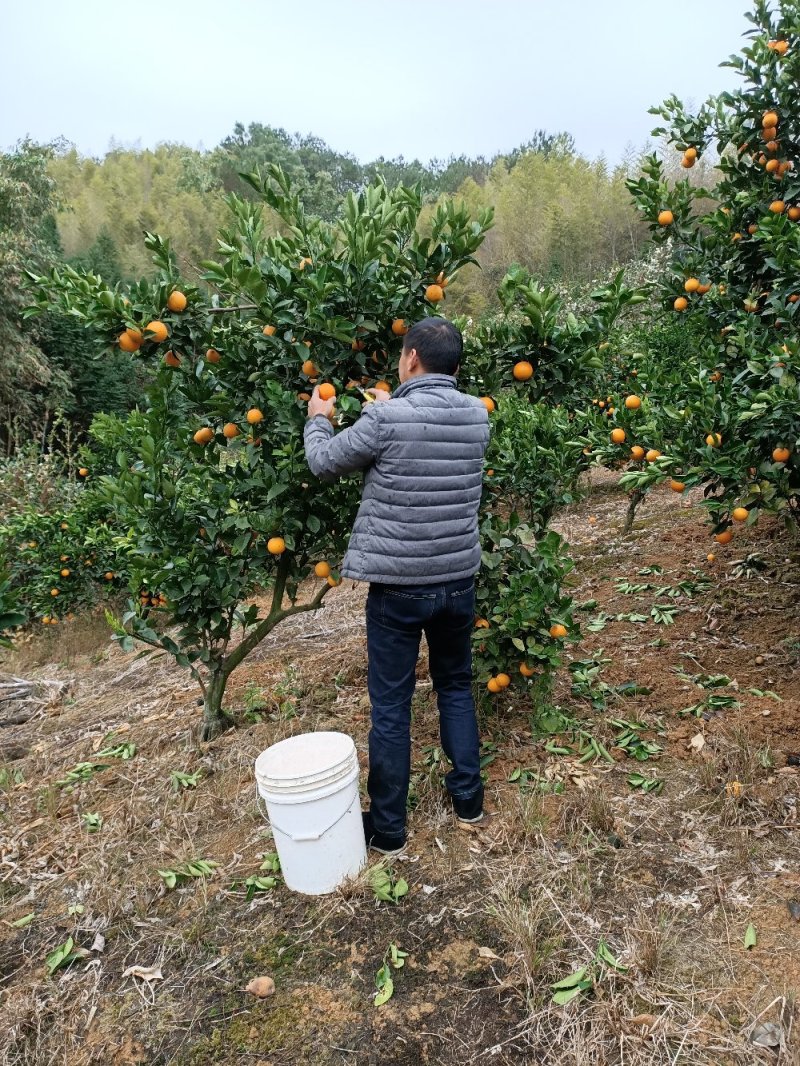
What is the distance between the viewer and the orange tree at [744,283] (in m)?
2.52

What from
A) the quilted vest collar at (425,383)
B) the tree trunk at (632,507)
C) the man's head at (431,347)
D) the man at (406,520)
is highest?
the man's head at (431,347)

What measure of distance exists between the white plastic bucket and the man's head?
1260 mm

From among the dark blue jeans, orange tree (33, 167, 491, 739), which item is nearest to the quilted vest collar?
orange tree (33, 167, 491, 739)

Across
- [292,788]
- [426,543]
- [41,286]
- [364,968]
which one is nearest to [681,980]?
[364,968]

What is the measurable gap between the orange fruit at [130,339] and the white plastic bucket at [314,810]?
1515mm

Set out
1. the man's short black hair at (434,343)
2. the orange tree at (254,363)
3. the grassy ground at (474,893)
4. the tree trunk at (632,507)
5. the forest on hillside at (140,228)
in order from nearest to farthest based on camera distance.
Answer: the grassy ground at (474,893) → the man's short black hair at (434,343) → the orange tree at (254,363) → the tree trunk at (632,507) → the forest on hillside at (140,228)

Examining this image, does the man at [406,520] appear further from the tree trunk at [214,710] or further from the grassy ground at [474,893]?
the tree trunk at [214,710]

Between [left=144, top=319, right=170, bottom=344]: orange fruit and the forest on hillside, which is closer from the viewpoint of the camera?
[left=144, top=319, right=170, bottom=344]: orange fruit

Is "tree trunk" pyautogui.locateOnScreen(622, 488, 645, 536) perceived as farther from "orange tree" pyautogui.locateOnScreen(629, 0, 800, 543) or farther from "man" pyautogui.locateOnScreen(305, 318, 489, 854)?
"man" pyautogui.locateOnScreen(305, 318, 489, 854)

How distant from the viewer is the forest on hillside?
16.1 metres

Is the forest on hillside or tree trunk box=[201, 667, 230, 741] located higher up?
the forest on hillside

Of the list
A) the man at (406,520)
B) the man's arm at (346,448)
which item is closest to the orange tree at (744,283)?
the man at (406,520)

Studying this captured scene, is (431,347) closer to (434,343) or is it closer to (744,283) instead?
(434,343)

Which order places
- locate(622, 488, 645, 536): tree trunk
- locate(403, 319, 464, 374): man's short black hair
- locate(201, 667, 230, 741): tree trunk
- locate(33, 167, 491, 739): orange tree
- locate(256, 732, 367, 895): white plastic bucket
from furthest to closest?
locate(622, 488, 645, 536): tree trunk → locate(201, 667, 230, 741): tree trunk → locate(33, 167, 491, 739): orange tree → locate(403, 319, 464, 374): man's short black hair → locate(256, 732, 367, 895): white plastic bucket
